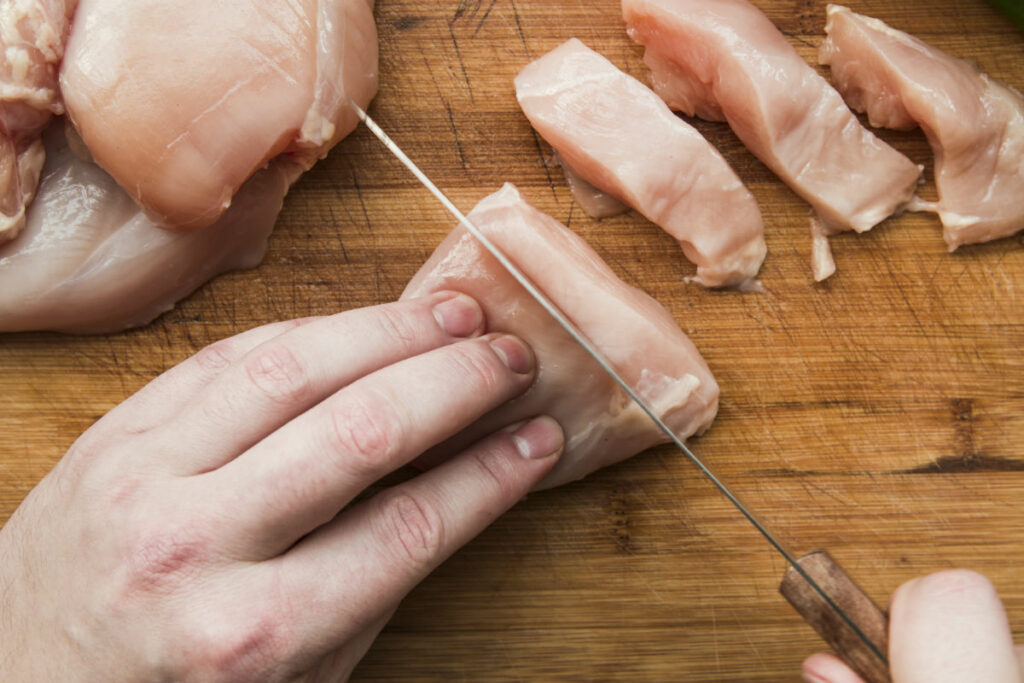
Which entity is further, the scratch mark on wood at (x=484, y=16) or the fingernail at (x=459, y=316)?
the scratch mark on wood at (x=484, y=16)

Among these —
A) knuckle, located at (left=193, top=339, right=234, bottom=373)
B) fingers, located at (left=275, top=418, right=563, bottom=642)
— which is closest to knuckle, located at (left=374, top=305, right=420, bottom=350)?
fingers, located at (left=275, top=418, right=563, bottom=642)

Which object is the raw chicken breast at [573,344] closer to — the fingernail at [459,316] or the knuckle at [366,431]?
the fingernail at [459,316]

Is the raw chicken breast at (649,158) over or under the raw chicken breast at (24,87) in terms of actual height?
under

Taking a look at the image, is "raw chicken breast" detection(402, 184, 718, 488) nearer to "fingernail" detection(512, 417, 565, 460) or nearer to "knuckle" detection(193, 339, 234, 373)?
"fingernail" detection(512, 417, 565, 460)

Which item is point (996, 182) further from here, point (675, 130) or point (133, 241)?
point (133, 241)

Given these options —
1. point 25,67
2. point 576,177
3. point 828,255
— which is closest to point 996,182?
point 828,255

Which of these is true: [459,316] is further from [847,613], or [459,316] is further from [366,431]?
[847,613]

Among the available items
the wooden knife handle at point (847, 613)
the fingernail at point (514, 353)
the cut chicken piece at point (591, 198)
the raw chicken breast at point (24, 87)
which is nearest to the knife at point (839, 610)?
the wooden knife handle at point (847, 613)
